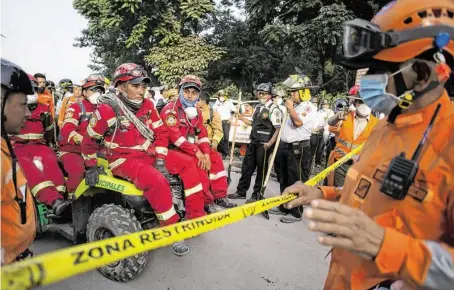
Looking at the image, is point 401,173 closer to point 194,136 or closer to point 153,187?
point 153,187

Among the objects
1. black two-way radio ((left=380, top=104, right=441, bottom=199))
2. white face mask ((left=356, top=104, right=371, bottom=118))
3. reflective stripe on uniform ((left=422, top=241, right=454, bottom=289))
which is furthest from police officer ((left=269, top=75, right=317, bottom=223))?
reflective stripe on uniform ((left=422, top=241, right=454, bottom=289))

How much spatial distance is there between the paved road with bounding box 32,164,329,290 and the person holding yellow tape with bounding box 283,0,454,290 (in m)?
2.22

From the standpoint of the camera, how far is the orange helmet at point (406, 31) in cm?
121

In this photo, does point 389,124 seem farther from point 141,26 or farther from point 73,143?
point 141,26

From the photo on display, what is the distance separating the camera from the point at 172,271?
3602 mm

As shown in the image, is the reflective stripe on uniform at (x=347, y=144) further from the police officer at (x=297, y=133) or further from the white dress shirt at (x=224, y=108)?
the white dress shirt at (x=224, y=108)

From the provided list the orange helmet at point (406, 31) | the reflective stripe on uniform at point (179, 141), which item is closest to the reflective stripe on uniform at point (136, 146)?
the reflective stripe on uniform at point (179, 141)

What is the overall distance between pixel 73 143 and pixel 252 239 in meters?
2.92

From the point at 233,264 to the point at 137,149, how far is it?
1.73 metres

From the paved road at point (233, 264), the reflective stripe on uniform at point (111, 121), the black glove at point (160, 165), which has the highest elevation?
the reflective stripe on uniform at point (111, 121)

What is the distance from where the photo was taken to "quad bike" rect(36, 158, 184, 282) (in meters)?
3.23

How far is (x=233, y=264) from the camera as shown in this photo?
153 inches

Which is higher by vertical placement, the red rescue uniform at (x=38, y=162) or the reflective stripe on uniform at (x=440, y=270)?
the reflective stripe on uniform at (x=440, y=270)

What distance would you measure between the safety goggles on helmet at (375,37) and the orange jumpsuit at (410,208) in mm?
277
